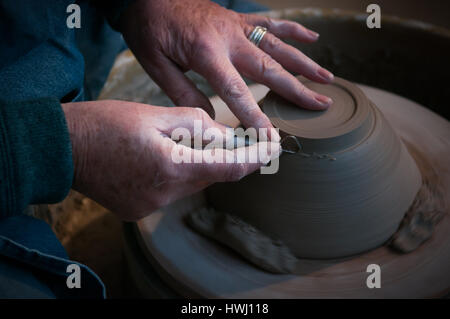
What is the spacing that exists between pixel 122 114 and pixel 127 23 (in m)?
0.47

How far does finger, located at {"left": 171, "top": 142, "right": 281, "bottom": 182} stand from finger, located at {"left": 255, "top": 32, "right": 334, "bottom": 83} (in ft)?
0.87

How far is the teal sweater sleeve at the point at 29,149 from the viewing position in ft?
2.60

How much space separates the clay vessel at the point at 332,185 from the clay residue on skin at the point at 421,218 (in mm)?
22

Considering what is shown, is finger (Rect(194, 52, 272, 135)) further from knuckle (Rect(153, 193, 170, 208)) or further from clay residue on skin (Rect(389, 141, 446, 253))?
clay residue on skin (Rect(389, 141, 446, 253))

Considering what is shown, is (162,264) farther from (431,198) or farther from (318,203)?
(431,198)

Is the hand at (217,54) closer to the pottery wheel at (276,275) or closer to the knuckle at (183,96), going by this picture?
the knuckle at (183,96)

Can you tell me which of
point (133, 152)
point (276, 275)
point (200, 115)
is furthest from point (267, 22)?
point (276, 275)

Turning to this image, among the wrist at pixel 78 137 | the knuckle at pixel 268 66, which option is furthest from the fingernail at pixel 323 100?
the wrist at pixel 78 137

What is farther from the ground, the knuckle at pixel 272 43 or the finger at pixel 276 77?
the knuckle at pixel 272 43

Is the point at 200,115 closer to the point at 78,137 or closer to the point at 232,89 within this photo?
the point at 232,89

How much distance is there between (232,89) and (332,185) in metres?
0.31

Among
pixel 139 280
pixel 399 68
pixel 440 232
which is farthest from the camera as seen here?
pixel 399 68

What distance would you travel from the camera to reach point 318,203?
3.13ft

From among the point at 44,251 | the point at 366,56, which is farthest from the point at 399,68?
the point at 44,251
